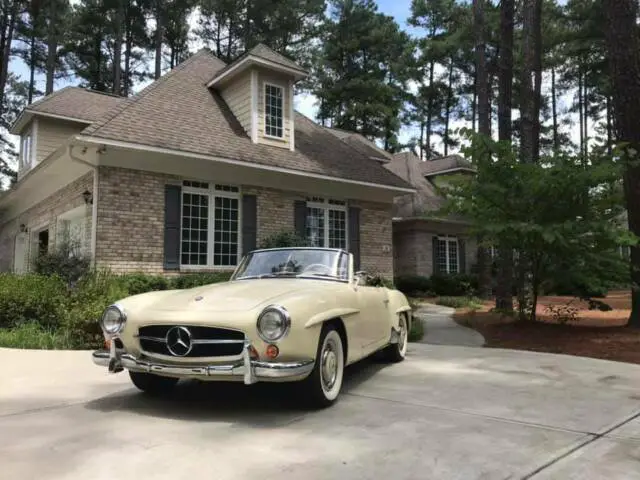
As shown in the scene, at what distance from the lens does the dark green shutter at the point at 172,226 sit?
1182cm

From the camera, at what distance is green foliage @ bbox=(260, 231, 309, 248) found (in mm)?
12695

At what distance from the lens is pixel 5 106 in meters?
33.9

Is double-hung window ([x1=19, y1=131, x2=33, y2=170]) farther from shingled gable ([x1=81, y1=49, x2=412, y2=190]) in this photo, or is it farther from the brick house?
shingled gable ([x1=81, y1=49, x2=412, y2=190])

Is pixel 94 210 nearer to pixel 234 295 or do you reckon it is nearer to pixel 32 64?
pixel 234 295

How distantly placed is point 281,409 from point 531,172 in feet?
21.7

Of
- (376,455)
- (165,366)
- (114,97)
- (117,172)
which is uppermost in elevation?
(114,97)

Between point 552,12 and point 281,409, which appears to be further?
point 552,12

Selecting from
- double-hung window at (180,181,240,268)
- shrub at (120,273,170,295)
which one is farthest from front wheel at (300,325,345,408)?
double-hung window at (180,181,240,268)

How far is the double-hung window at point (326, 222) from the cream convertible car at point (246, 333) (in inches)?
358

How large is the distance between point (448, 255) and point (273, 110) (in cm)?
1155

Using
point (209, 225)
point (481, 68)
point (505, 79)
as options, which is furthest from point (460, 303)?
point (209, 225)

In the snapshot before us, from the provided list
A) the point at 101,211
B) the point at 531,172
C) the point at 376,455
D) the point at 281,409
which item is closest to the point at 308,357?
the point at 281,409

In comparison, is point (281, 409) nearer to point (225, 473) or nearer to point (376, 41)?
point (225, 473)

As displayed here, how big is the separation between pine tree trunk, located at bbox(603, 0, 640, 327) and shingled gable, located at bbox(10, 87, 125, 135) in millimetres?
13201
